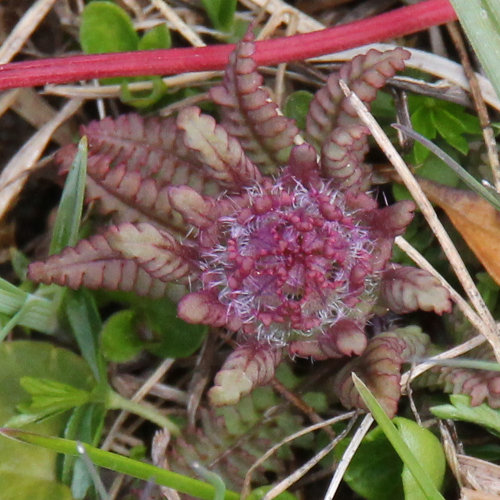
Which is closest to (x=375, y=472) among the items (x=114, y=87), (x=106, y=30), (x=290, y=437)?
(x=290, y=437)

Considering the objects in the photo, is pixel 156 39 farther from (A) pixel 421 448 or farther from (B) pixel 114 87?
(A) pixel 421 448

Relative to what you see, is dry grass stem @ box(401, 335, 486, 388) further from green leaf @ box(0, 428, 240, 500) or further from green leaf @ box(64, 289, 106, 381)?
green leaf @ box(64, 289, 106, 381)

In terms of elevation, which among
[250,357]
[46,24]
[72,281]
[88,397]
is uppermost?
[46,24]


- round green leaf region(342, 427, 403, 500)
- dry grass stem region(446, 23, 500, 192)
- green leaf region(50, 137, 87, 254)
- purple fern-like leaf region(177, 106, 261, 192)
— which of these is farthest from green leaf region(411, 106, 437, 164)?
green leaf region(50, 137, 87, 254)

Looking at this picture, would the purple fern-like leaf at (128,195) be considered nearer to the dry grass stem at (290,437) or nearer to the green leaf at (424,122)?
the dry grass stem at (290,437)

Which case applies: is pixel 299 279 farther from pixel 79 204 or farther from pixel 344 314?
pixel 79 204

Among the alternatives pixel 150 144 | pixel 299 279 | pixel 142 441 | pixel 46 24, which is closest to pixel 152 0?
pixel 46 24

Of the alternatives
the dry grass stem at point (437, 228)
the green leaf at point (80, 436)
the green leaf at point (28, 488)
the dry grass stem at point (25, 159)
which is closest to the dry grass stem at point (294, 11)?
the dry grass stem at point (437, 228)
